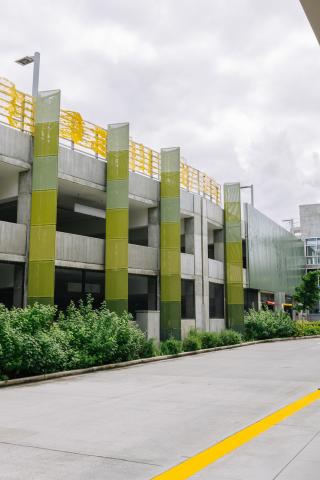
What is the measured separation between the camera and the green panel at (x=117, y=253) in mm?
23609

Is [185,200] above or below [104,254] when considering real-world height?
above

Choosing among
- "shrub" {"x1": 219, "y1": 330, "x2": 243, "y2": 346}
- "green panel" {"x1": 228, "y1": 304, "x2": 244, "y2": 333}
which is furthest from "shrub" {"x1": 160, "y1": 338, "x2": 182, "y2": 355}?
"green panel" {"x1": 228, "y1": 304, "x2": 244, "y2": 333}

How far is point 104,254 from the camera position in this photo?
24.2 m

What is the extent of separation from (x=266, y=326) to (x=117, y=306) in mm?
15134

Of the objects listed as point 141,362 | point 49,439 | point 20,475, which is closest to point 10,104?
point 141,362

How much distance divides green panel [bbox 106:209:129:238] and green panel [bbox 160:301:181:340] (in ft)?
17.0

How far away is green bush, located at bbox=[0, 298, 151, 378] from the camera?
47.6ft

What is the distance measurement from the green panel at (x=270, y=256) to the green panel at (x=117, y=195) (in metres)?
18.1

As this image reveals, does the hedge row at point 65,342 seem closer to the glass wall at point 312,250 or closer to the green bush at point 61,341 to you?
the green bush at point 61,341

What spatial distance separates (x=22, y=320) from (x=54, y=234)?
5.63 m

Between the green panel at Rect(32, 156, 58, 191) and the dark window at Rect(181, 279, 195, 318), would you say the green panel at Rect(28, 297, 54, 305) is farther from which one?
the dark window at Rect(181, 279, 195, 318)

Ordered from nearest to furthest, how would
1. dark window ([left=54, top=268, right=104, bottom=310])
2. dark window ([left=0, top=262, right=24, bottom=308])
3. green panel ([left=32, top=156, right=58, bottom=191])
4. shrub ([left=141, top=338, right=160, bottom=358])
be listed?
dark window ([left=0, top=262, right=24, bottom=308]) < green panel ([left=32, top=156, right=58, bottom=191]) < shrub ([left=141, top=338, right=160, bottom=358]) < dark window ([left=54, top=268, right=104, bottom=310])

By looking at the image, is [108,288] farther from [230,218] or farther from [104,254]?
[230,218]

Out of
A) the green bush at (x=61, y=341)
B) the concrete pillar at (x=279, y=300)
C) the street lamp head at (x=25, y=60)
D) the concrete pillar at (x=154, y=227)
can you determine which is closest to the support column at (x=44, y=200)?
the green bush at (x=61, y=341)
